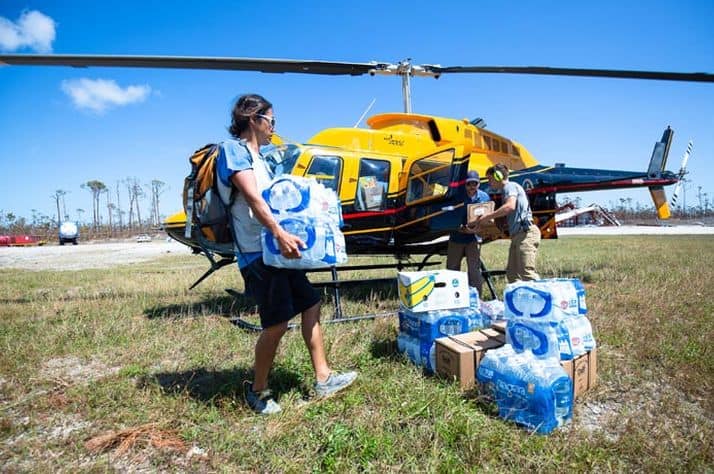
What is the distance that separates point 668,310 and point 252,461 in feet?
16.9

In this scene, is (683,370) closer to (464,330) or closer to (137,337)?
(464,330)

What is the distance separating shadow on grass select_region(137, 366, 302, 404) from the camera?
2.88m

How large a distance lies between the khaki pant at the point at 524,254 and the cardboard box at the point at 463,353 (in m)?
2.13

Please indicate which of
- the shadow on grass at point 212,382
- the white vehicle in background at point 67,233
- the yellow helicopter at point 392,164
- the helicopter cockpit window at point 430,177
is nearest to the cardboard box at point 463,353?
the shadow on grass at point 212,382

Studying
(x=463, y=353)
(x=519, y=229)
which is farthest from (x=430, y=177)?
(x=463, y=353)

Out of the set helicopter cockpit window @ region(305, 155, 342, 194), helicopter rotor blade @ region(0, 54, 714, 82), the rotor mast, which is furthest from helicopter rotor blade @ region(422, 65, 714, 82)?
helicopter cockpit window @ region(305, 155, 342, 194)

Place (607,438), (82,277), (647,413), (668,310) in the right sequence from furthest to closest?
(82,277), (668,310), (647,413), (607,438)

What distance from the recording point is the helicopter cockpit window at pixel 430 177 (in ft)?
17.3

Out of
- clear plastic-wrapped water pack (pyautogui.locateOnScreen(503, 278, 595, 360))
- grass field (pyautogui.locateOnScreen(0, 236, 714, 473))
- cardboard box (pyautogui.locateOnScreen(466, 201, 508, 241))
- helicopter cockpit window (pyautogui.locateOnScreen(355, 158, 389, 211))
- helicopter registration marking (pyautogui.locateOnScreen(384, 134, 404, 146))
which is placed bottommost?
grass field (pyautogui.locateOnScreen(0, 236, 714, 473))

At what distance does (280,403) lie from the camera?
270 centimetres

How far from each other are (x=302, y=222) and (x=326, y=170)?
3.24m

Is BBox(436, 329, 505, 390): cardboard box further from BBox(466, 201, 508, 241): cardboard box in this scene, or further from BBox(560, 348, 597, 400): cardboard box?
BBox(466, 201, 508, 241): cardboard box

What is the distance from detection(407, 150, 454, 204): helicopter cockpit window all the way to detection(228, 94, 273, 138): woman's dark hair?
3.18m

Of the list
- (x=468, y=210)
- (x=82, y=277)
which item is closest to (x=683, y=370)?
(x=468, y=210)
